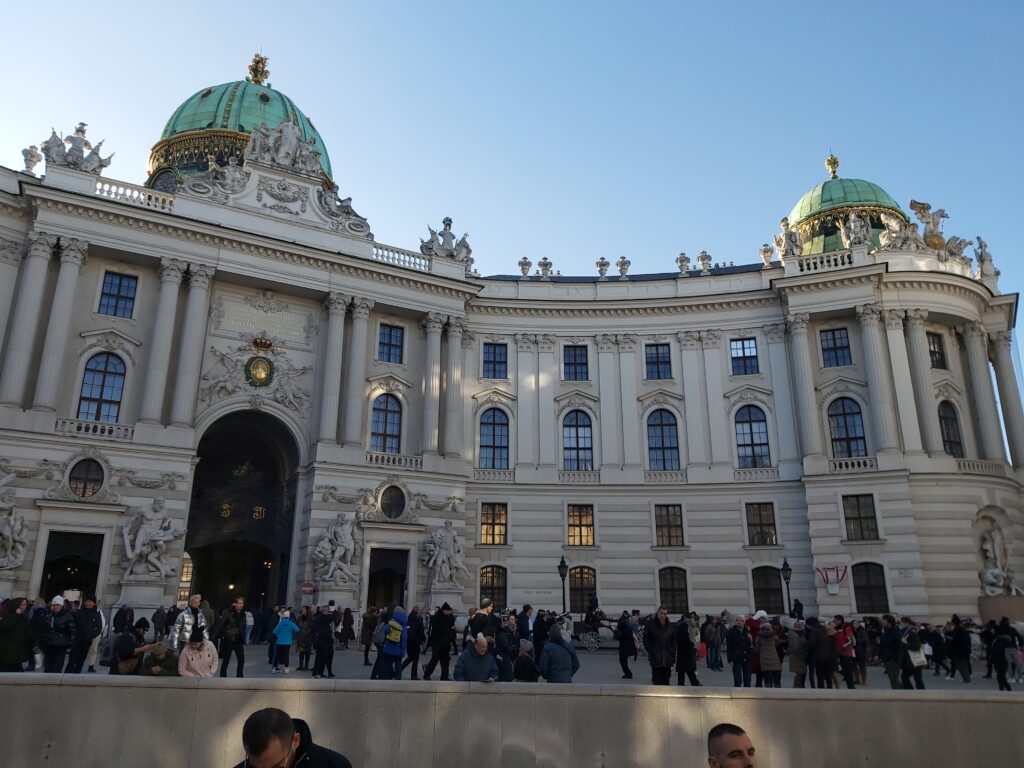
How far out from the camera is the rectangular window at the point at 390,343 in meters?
39.2

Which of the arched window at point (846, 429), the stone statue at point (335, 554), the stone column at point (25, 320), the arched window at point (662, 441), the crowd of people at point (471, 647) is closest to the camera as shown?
the crowd of people at point (471, 647)

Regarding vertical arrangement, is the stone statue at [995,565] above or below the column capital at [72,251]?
below

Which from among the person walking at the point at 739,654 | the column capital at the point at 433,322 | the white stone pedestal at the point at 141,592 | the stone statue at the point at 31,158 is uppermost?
the stone statue at the point at 31,158

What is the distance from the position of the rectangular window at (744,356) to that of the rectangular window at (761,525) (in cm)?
693

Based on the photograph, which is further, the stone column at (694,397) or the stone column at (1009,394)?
the stone column at (1009,394)

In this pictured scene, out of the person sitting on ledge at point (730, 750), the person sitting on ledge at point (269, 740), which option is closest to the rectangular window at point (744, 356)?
the person sitting on ledge at point (730, 750)

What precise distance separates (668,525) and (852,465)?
360 inches

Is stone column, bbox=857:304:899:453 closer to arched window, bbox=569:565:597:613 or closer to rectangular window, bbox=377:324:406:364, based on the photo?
arched window, bbox=569:565:597:613

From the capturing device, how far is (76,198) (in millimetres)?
32406

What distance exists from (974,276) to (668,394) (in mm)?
18259

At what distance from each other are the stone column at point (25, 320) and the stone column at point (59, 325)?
1.66ft

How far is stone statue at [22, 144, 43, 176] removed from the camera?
3381 centimetres

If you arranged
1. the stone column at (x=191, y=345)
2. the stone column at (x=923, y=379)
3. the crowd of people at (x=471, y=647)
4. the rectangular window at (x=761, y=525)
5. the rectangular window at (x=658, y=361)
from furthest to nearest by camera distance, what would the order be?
the rectangular window at (x=658, y=361) → the rectangular window at (x=761, y=525) → the stone column at (x=923, y=379) → the stone column at (x=191, y=345) → the crowd of people at (x=471, y=647)

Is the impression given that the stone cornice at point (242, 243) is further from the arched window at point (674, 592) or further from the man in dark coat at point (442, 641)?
the man in dark coat at point (442, 641)
